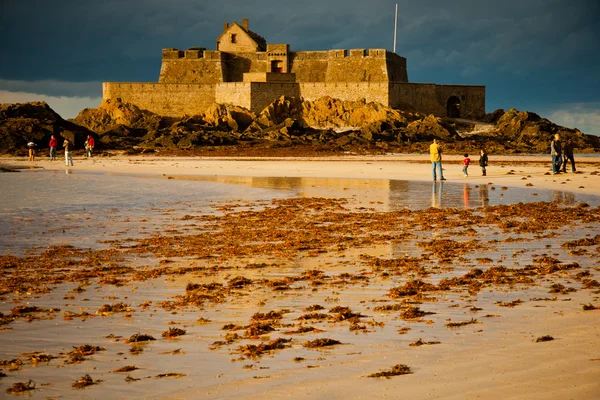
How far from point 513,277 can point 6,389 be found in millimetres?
5488

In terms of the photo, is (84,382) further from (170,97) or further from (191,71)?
(191,71)

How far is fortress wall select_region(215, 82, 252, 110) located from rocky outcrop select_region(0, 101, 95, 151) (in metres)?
14.2

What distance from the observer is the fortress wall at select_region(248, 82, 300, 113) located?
60.7 m

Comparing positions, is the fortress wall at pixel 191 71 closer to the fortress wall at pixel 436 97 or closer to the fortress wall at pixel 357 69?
the fortress wall at pixel 357 69

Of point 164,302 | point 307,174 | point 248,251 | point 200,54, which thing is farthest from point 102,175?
point 200,54

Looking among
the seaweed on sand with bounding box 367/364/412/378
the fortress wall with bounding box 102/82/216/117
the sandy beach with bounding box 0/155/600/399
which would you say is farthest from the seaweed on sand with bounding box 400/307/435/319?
the fortress wall with bounding box 102/82/216/117

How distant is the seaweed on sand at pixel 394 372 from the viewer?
4988 mm

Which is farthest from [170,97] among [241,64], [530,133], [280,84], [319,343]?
[319,343]

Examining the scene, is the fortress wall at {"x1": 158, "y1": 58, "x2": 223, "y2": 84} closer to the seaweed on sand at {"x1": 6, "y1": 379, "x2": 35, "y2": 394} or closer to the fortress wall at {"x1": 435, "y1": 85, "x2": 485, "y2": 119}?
the fortress wall at {"x1": 435, "y1": 85, "x2": 485, "y2": 119}

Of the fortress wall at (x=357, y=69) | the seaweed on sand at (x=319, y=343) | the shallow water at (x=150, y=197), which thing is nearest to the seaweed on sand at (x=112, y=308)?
the seaweed on sand at (x=319, y=343)

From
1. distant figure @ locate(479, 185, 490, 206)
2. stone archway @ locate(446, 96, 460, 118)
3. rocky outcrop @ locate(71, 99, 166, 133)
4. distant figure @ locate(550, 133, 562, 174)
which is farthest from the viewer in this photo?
stone archway @ locate(446, 96, 460, 118)

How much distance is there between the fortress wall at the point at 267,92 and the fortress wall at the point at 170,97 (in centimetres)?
454

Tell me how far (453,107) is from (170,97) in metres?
23.6

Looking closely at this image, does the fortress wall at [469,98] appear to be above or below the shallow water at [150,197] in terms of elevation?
above
